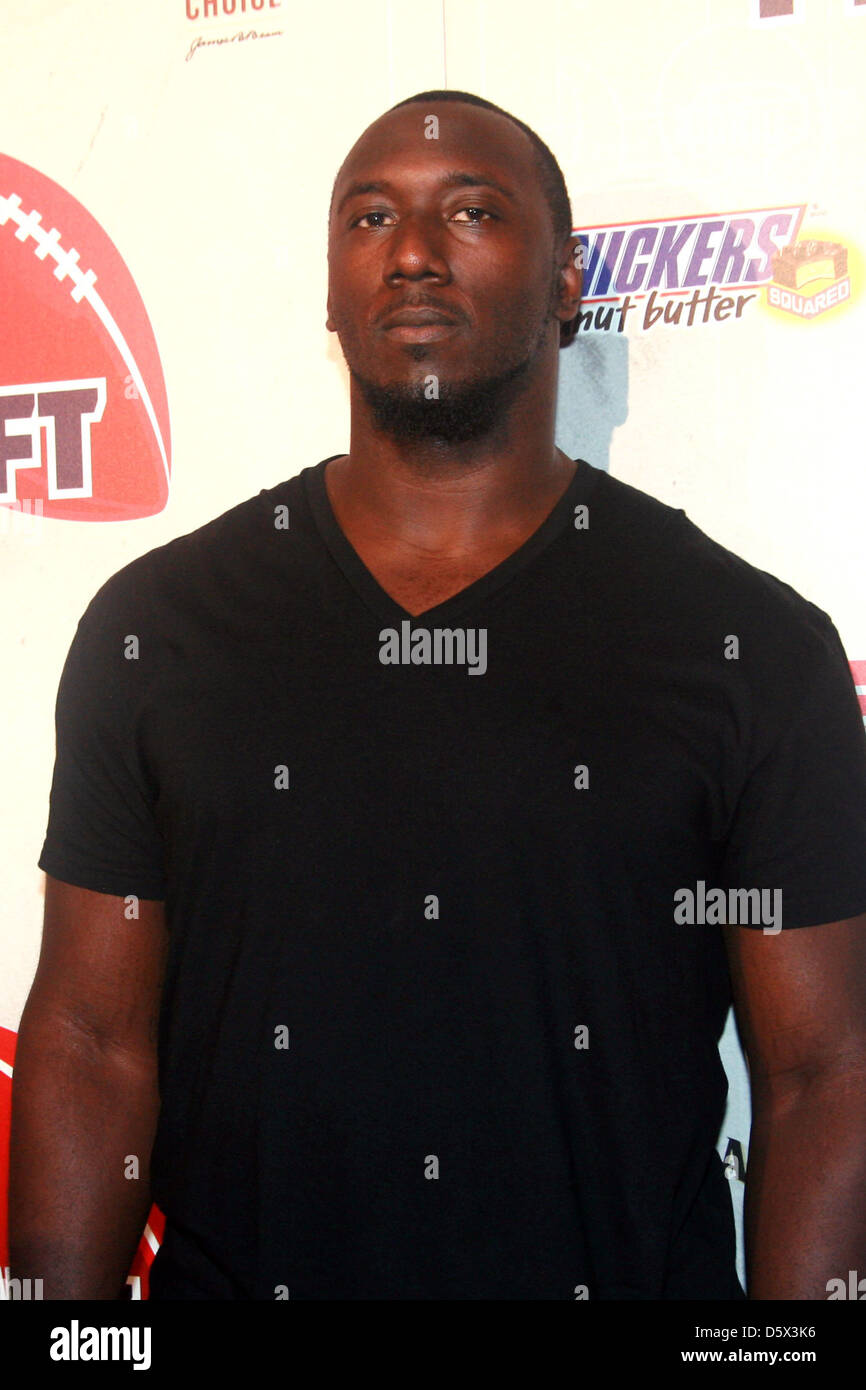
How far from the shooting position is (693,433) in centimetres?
158

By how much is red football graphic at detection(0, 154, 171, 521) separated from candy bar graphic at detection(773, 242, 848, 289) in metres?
0.79

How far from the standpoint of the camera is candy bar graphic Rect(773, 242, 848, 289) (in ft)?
5.02

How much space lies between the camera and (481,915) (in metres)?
1.24

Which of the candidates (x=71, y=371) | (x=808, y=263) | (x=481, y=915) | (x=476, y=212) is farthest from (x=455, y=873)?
(x=71, y=371)

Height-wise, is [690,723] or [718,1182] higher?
[690,723]

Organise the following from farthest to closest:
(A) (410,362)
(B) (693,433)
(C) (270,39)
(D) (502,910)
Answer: (C) (270,39)
(B) (693,433)
(A) (410,362)
(D) (502,910)

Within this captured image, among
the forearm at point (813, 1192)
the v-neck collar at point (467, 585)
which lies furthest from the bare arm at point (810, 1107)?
the v-neck collar at point (467, 585)

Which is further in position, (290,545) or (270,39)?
(270,39)

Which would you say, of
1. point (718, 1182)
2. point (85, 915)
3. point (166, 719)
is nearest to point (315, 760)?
point (166, 719)

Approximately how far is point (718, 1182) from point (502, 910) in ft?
1.22

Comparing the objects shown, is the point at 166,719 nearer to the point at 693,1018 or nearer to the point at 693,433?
the point at 693,1018

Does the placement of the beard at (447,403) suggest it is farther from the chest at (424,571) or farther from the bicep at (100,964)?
the bicep at (100,964)

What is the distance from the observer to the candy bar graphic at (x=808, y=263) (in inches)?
60.3

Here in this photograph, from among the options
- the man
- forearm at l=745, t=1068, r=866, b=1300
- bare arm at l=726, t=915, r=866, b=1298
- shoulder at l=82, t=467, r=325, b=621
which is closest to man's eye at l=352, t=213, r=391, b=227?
the man
